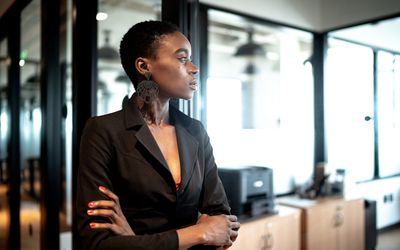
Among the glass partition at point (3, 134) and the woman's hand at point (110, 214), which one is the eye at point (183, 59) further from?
the glass partition at point (3, 134)

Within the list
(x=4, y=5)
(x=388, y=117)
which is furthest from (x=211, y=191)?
(x=4, y=5)

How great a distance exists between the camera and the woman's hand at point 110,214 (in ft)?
2.61

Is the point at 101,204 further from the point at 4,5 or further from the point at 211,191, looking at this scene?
the point at 4,5

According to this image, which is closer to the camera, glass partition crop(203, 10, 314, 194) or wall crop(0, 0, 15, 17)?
glass partition crop(203, 10, 314, 194)

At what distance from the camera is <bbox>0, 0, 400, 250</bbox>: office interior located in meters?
1.66

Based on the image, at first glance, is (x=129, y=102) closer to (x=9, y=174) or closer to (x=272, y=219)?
(x=272, y=219)

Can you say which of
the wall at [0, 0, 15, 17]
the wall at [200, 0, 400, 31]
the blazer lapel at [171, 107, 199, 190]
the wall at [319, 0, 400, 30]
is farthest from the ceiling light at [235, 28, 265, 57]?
the blazer lapel at [171, 107, 199, 190]

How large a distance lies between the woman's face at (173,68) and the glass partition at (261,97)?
1650 millimetres

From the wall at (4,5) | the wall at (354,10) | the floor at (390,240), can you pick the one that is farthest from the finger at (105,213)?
the wall at (4,5)

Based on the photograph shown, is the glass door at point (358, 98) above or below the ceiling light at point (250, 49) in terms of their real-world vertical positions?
below

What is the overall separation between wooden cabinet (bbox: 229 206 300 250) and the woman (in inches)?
51.7

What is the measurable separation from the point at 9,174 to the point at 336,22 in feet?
10.3

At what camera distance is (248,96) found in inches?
118

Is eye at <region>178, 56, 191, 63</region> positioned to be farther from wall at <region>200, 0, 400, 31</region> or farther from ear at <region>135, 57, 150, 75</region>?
wall at <region>200, 0, 400, 31</region>
